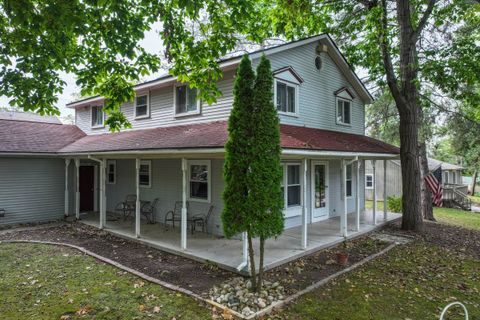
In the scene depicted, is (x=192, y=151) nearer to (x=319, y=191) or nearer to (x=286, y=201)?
(x=286, y=201)

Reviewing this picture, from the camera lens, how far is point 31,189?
12.6m

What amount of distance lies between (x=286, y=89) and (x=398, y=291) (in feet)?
23.1

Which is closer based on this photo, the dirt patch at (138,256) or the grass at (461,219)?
the dirt patch at (138,256)

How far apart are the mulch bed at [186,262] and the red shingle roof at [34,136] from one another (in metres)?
3.63

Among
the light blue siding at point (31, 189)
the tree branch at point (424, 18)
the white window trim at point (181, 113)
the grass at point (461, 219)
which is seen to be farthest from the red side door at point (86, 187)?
the grass at point (461, 219)

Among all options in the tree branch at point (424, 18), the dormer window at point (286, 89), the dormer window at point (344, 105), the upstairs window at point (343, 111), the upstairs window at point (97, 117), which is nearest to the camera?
the dormer window at point (286, 89)

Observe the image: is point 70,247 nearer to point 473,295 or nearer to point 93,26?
point 93,26

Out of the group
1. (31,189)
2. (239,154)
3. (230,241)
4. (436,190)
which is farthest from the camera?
(436,190)

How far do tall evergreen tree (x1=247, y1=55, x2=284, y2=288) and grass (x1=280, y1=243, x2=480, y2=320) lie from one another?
159cm

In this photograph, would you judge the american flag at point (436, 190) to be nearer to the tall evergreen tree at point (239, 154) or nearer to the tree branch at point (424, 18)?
the tree branch at point (424, 18)

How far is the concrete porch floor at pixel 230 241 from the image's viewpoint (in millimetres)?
7534

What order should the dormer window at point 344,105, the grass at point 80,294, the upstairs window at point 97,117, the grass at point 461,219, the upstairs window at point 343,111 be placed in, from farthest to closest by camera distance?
the upstairs window at point 97,117
the grass at point 461,219
the upstairs window at point 343,111
the dormer window at point 344,105
the grass at point 80,294

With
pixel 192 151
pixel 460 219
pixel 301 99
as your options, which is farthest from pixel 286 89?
pixel 460 219

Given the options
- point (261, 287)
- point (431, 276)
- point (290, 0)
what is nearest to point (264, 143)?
point (261, 287)
